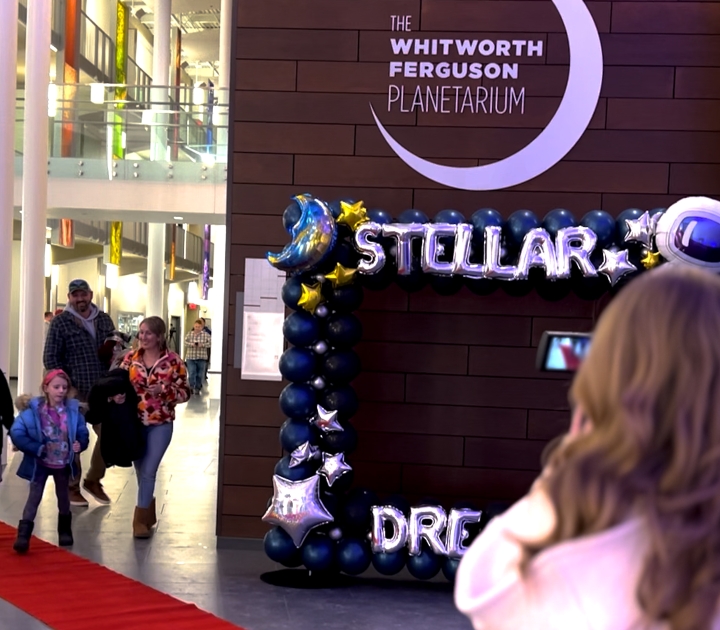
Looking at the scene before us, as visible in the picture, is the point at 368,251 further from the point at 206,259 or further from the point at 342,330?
the point at 206,259

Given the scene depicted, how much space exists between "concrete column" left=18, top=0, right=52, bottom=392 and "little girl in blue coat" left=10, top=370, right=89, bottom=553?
3634 mm

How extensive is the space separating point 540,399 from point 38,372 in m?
5.40

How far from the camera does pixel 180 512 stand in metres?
6.78

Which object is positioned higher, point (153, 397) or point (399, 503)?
point (153, 397)

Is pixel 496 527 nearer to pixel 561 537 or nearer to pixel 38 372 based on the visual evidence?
pixel 561 537

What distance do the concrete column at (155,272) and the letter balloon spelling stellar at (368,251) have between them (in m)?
15.4

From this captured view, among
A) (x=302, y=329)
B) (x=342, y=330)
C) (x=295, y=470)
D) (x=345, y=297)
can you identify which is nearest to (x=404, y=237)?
(x=345, y=297)

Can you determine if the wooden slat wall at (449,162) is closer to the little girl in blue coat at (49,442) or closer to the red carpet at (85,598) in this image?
the little girl in blue coat at (49,442)

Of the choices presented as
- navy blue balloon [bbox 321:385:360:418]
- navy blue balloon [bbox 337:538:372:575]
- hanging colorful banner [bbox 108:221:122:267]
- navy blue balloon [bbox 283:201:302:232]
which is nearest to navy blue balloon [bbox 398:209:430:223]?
navy blue balloon [bbox 283:201:302:232]

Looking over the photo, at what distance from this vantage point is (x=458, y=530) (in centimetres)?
473

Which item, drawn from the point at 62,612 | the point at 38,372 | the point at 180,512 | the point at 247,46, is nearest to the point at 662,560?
the point at 62,612

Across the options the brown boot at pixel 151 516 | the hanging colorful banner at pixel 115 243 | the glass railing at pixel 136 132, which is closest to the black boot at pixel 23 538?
the brown boot at pixel 151 516

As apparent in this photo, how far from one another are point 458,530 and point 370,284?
4.05 ft

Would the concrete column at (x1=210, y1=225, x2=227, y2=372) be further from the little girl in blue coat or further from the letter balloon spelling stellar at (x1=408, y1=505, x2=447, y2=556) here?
the letter balloon spelling stellar at (x1=408, y1=505, x2=447, y2=556)
